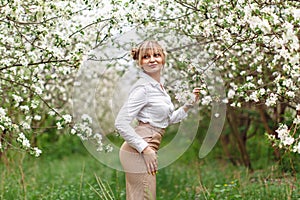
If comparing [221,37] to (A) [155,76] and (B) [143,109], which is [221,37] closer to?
(A) [155,76]

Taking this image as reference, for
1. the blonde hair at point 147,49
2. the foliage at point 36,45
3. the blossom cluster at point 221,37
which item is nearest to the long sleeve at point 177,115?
the blossom cluster at point 221,37

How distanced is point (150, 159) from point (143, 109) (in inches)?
13.6

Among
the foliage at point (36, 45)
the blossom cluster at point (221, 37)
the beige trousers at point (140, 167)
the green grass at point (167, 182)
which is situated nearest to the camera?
the beige trousers at point (140, 167)

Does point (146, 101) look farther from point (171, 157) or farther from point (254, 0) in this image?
point (254, 0)

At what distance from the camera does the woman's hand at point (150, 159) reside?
3.78 metres

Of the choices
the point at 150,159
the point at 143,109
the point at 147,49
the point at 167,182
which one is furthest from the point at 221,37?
the point at 167,182

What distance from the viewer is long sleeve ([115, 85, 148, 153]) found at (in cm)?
374

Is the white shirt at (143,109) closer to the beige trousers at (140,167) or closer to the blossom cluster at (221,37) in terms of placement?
the beige trousers at (140,167)

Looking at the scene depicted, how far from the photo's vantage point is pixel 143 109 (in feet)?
12.5

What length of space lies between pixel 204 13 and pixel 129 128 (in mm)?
1523

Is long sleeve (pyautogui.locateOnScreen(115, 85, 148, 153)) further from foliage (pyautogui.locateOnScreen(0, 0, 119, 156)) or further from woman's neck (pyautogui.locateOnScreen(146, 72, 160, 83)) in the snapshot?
foliage (pyautogui.locateOnScreen(0, 0, 119, 156))

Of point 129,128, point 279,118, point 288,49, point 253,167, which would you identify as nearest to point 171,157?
point 129,128

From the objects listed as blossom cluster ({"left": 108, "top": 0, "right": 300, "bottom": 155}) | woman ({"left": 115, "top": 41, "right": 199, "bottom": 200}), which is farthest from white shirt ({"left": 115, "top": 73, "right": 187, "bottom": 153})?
blossom cluster ({"left": 108, "top": 0, "right": 300, "bottom": 155})

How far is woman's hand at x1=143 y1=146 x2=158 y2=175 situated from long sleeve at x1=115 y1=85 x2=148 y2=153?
0.14 feet
